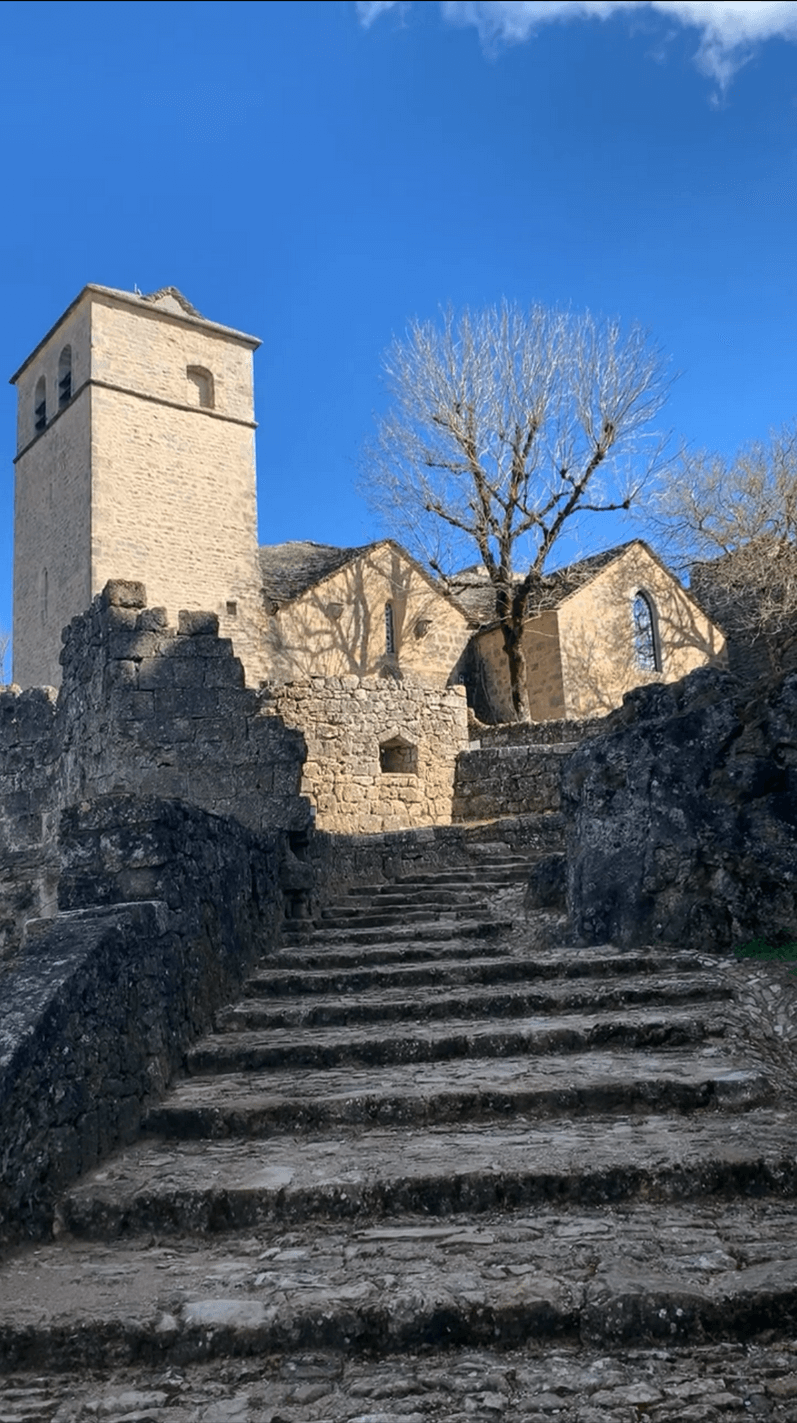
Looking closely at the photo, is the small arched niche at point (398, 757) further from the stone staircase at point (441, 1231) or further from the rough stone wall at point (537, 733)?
the stone staircase at point (441, 1231)

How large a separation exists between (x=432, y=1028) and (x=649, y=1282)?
7.51ft

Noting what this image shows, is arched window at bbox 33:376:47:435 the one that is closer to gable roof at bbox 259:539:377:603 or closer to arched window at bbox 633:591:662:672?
gable roof at bbox 259:539:377:603

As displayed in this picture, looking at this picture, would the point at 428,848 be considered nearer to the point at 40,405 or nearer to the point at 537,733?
the point at 537,733

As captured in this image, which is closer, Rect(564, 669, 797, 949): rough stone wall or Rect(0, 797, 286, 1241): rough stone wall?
Rect(0, 797, 286, 1241): rough stone wall

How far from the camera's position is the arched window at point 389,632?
85.7 ft

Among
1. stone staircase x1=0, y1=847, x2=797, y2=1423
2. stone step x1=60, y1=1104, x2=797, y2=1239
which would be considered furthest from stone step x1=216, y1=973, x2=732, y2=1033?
stone step x1=60, y1=1104, x2=797, y2=1239

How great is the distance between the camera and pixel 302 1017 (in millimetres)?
5188

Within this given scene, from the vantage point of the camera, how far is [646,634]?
89.6ft

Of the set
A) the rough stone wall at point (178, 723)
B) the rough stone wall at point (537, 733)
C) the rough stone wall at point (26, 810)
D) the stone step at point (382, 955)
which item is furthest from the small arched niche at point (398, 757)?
the stone step at point (382, 955)

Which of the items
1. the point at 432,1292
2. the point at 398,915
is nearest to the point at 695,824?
the point at 398,915

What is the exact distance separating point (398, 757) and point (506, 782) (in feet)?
5.07

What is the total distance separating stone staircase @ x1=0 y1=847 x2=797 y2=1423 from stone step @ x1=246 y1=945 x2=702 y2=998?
1.69 feet

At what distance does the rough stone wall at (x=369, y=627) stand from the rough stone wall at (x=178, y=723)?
13.4 m

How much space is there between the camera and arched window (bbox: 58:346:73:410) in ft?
83.0
